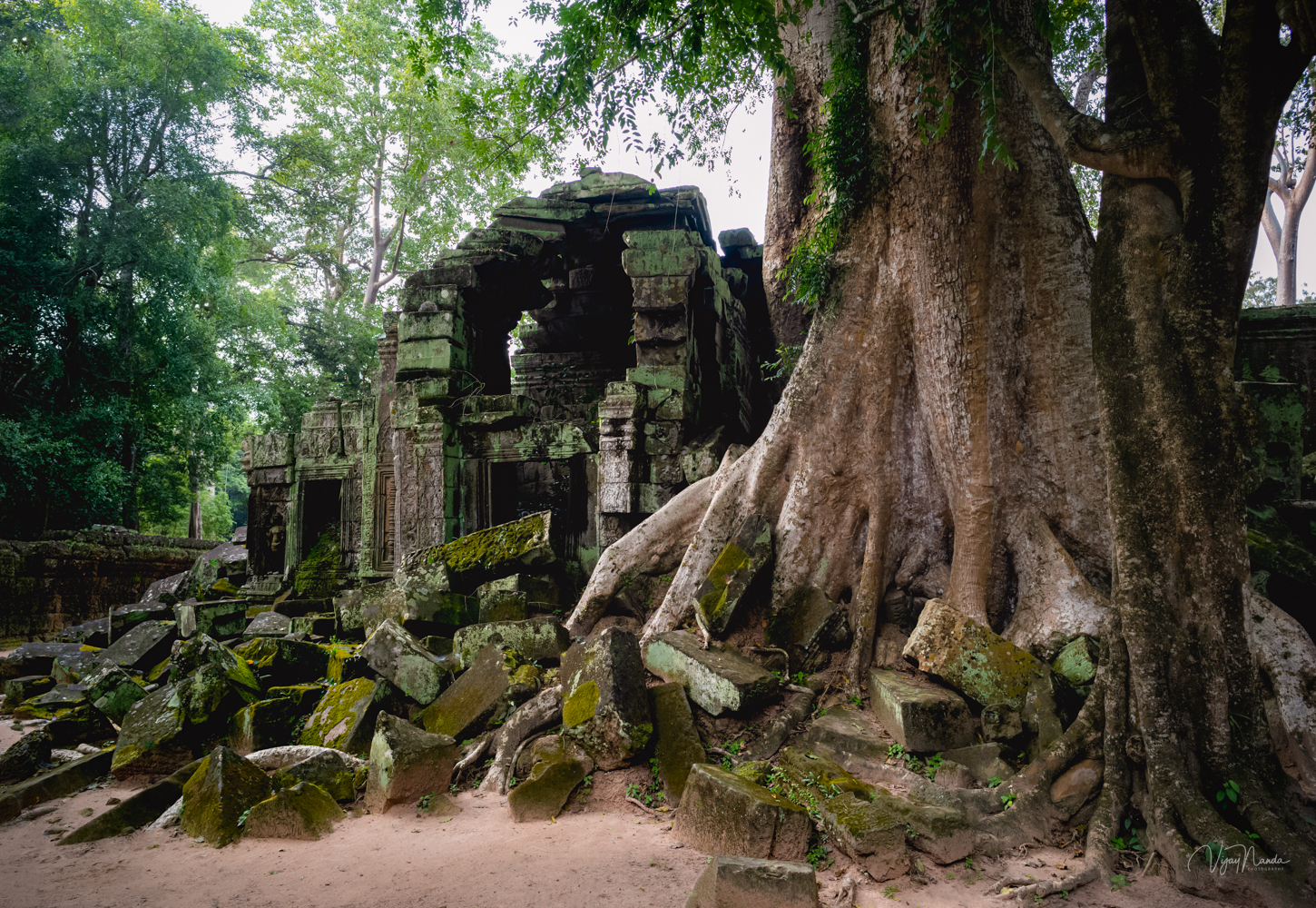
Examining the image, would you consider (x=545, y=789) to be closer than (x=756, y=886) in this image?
No

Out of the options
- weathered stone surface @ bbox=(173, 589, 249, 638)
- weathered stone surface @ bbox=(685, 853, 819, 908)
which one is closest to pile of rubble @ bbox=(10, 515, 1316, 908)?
weathered stone surface @ bbox=(685, 853, 819, 908)

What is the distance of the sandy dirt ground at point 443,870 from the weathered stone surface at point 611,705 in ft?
0.63

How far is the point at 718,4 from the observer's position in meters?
3.57

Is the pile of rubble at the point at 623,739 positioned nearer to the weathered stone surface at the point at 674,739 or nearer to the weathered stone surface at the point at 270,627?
the weathered stone surface at the point at 674,739

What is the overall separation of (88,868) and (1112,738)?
4.05 metres

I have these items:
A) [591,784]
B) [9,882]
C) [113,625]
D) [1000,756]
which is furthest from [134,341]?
[1000,756]

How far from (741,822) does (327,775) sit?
6.82 feet

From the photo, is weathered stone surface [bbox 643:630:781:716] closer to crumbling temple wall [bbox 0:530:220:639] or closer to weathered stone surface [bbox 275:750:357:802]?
weathered stone surface [bbox 275:750:357:802]

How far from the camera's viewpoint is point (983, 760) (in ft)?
9.38

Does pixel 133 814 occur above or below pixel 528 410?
below

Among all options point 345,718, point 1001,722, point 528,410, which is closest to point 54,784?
point 345,718

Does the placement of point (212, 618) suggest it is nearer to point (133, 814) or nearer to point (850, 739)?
point (133, 814)

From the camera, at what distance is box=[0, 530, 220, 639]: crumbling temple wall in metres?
9.06

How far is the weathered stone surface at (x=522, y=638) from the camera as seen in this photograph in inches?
171
